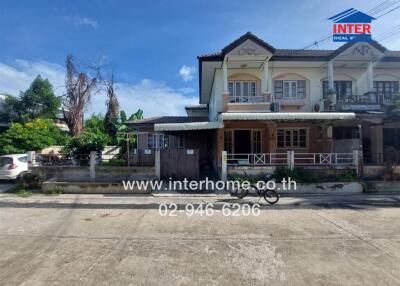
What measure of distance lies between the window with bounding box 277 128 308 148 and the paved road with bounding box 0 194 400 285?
25.0ft

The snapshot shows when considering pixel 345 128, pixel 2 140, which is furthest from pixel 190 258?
pixel 2 140

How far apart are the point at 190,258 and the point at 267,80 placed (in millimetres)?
12819

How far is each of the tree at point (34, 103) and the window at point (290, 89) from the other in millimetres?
26451

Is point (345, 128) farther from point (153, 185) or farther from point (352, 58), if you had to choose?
point (153, 185)

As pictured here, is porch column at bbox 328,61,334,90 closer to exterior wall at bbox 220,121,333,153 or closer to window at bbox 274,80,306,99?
window at bbox 274,80,306,99

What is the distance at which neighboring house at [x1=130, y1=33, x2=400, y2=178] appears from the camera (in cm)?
1523

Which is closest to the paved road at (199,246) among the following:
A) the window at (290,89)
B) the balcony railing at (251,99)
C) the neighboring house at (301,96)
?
the neighboring house at (301,96)

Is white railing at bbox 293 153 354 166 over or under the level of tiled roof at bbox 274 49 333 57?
under

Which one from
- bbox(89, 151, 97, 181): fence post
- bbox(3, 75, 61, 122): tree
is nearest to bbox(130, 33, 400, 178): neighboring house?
bbox(89, 151, 97, 181): fence post

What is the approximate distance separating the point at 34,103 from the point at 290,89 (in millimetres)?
28701

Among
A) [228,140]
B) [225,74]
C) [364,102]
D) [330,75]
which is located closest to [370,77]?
[364,102]

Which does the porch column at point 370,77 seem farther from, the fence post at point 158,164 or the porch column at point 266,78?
the fence post at point 158,164

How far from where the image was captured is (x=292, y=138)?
16875mm

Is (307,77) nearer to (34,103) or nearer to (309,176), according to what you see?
(309,176)
